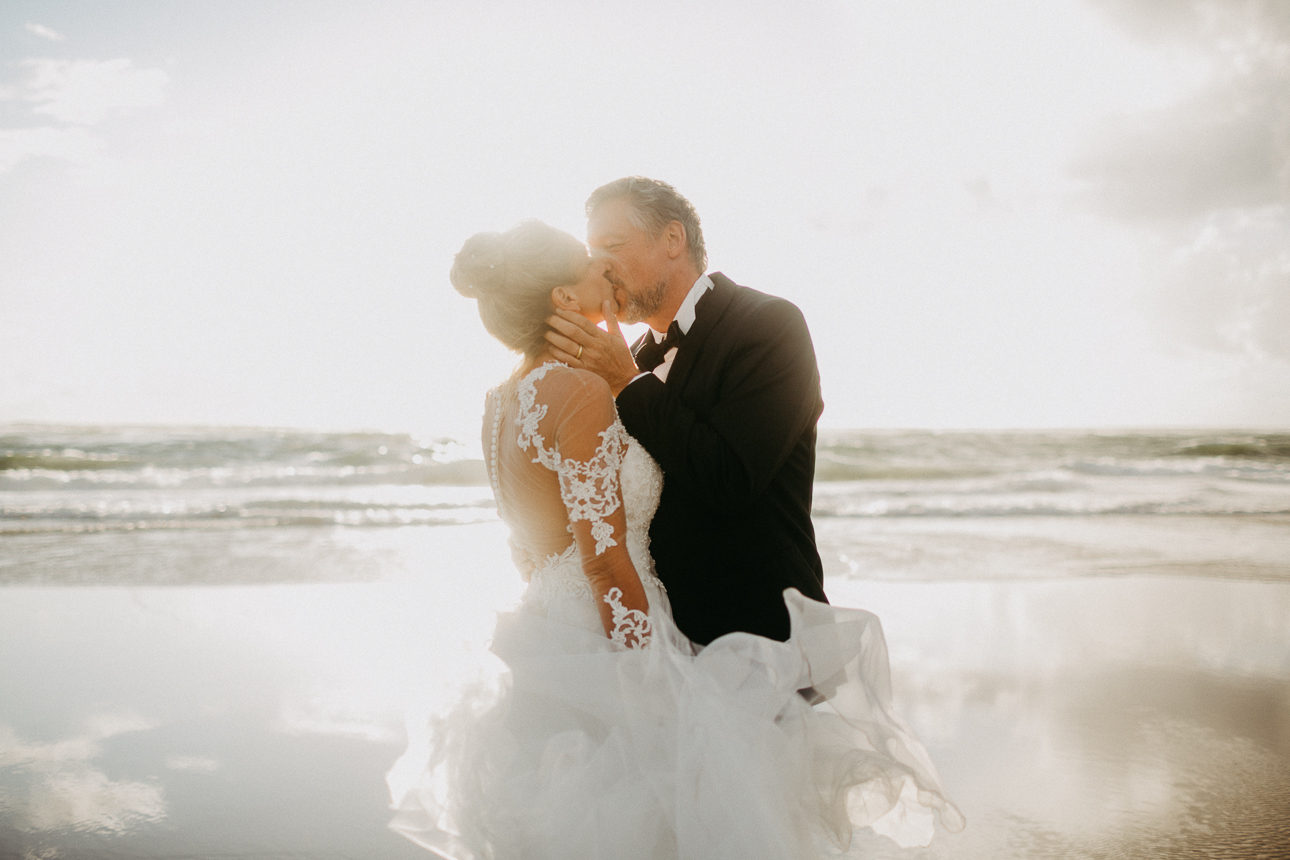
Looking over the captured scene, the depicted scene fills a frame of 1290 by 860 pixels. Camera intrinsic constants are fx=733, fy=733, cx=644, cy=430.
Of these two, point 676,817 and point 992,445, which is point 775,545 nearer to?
point 676,817

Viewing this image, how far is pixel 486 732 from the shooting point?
2055 millimetres

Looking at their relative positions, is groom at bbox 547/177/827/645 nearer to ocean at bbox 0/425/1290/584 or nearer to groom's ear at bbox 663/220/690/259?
groom's ear at bbox 663/220/690/259

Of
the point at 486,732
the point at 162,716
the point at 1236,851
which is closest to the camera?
the point at 486,732

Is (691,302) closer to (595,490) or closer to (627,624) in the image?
(595,490)

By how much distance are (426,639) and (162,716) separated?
5.62ft

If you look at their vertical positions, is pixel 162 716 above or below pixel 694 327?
below

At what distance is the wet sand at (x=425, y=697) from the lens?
118 inches

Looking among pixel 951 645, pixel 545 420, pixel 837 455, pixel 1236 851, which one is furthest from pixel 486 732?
pixel 837 455

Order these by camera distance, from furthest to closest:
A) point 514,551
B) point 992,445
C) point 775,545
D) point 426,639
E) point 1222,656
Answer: point 992,445, point 426,639, point 1222,656, point 514,551, point 775,545

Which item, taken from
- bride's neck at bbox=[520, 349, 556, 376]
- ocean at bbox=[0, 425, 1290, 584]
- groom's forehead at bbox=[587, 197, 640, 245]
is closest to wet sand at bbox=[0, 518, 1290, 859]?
ocean at bbox=[0, 425, 1290, 584]

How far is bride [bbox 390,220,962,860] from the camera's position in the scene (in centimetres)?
179

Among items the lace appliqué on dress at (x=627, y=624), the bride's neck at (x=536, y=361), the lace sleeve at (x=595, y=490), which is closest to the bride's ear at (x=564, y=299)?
the bride's neck at (x=536, y=361)

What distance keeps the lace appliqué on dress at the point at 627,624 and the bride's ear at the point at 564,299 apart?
2.83 feet

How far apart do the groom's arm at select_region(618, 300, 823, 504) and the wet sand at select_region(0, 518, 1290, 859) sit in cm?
87
